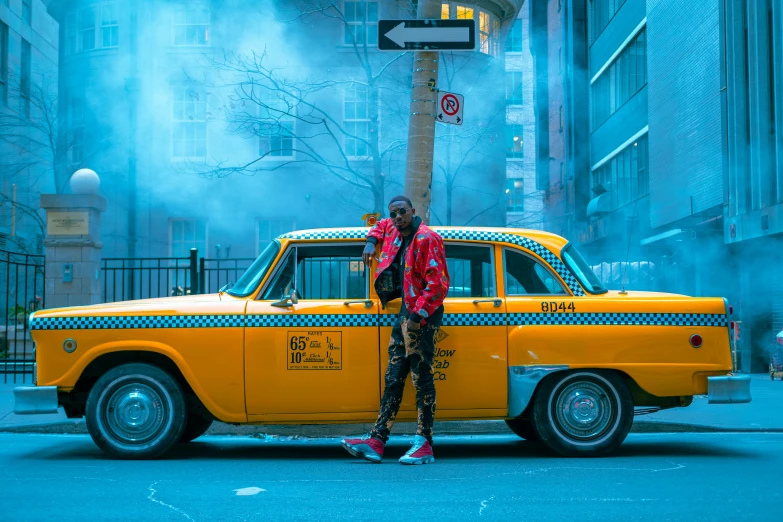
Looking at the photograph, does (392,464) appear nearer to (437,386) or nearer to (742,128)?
(437,386)

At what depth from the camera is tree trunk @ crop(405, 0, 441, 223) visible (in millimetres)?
9023

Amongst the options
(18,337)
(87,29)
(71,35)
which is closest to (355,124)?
(87,29)

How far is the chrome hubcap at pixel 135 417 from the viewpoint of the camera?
6707mm

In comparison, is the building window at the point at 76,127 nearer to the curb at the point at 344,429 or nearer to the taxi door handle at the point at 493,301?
the curb at the point at 344,429

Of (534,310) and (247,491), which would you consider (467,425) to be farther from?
(247,491)

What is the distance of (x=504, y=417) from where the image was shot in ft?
22.3

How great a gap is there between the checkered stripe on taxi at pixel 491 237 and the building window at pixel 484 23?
12057 millimetres

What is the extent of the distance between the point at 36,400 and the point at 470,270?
310 cm

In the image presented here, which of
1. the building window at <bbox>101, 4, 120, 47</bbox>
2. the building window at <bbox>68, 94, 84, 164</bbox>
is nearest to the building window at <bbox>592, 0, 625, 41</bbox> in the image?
the building window at <bbox>101, 4, 120, 47</bbox>

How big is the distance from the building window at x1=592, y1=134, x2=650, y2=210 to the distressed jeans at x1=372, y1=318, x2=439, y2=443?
57.1ft

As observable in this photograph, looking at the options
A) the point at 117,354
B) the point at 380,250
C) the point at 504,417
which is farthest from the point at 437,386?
the point at 117,354

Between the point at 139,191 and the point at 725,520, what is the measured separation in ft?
63.9

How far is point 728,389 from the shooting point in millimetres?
6688

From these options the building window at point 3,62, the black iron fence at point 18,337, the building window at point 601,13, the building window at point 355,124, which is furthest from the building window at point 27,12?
the building window at point 601,13
